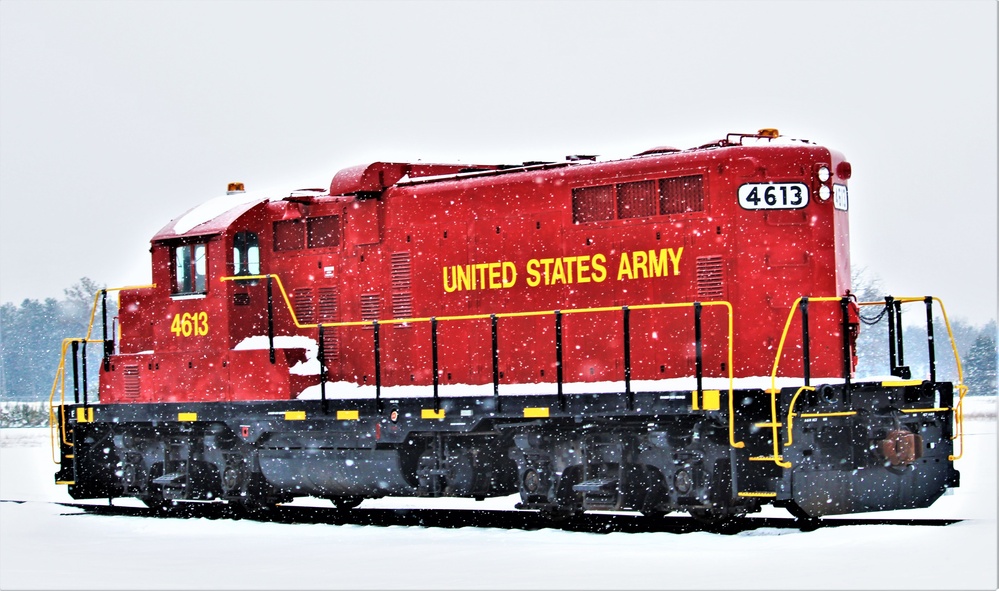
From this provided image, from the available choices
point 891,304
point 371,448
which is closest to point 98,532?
point 371,448

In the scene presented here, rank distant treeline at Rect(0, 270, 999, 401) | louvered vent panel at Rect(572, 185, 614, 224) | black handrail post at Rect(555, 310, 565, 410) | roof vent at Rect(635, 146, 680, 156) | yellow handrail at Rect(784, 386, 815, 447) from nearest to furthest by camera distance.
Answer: yellow handrail at Rect(784, 386, 815, 447), black handrail post at Rect(555, 310, 565, 410), roof vent at Rect(635, 146, 680, 156), louvered vent panel at Rect(572, 185, 614, 224), distant treeline at Rect(0, 270, 999, 401)

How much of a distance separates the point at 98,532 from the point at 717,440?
20.3 feet

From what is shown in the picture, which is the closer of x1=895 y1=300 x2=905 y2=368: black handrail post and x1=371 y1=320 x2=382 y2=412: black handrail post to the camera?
x1=895 y1=300 x2=905 y2=368: black handrail post

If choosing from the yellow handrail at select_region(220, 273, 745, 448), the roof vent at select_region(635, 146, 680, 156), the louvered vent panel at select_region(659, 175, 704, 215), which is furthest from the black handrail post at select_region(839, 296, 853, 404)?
the roof vent at select_region(635, 146, 680, 156)

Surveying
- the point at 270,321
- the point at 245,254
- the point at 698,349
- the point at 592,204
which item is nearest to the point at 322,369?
the point at 270,321

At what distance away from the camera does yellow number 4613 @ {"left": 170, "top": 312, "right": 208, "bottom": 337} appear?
14516 millimetres

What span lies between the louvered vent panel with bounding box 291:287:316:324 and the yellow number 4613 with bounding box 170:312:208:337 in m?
0.98

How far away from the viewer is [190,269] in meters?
14.7

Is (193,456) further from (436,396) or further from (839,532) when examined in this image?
(839,532)

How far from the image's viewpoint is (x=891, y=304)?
11.9 metres

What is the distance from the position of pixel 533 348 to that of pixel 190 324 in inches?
168

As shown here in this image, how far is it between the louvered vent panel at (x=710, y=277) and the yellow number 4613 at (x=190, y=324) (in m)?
5.66

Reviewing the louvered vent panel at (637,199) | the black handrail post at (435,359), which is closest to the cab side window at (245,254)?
the black handrail post at (435,359)

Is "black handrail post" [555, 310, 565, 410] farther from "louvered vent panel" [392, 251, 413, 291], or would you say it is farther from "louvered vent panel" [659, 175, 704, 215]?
"louvered vent panel" [392, 251, 413, 291]
